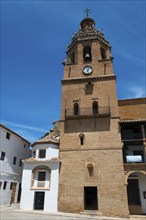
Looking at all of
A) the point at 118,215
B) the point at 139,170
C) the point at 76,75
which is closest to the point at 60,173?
the point at 118,215

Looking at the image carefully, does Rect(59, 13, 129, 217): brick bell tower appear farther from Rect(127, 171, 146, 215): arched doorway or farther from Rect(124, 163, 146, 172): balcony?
Rect(127, 171, 146, 215): arched doorway

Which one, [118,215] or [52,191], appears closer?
[118,215]

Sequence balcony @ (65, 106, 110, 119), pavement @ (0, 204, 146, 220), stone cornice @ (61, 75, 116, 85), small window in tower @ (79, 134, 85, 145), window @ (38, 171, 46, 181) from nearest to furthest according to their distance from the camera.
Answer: pavement @ (0, 204, 146, 220) → window @ (38, 171, 46, 181) → small window in tower @ (79, 134, 85, 145) → balcony @ (65, 106, 110, 119) → stone cornice @ (61, 75, 116, 85)

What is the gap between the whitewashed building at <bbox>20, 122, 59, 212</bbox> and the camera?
1894 centimetres

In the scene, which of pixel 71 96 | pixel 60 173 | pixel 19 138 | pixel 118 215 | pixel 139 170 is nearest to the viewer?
pixel 118 215

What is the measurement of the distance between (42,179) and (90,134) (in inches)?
289

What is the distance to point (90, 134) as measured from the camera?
20.9 m

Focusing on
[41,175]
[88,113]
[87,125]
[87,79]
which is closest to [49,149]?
[41,175]

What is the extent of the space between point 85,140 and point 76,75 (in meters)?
8.92

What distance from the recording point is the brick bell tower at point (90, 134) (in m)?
18.3

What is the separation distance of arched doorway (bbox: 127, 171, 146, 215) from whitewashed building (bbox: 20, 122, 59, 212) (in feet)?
26.0

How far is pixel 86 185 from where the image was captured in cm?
1884

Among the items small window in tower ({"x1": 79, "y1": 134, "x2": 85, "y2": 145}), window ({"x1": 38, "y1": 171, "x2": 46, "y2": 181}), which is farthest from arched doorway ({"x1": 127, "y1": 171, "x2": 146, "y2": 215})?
window ({"x1": 38, "y1": 171, "x2": 46, "y2": 181})

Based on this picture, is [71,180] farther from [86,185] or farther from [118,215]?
[118,215]
